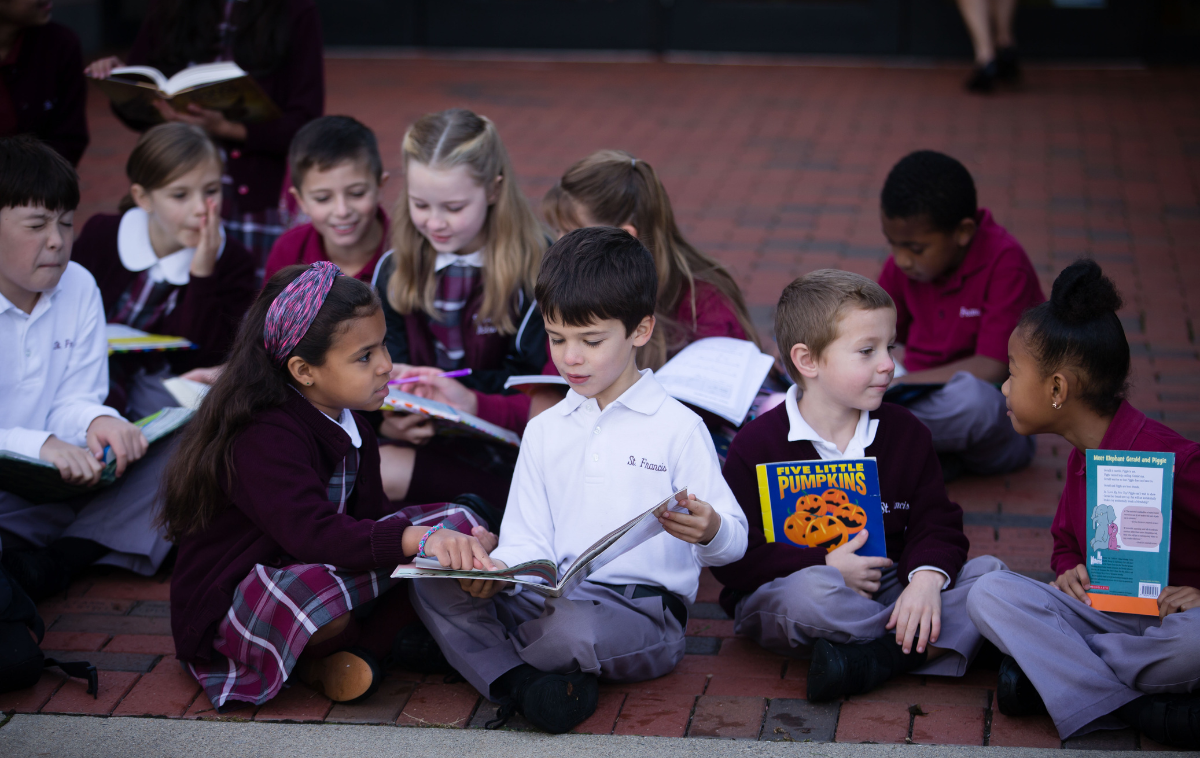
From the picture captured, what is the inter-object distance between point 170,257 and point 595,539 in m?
2.09

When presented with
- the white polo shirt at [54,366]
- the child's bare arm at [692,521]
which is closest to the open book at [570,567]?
the child's bare arm at [692,521]

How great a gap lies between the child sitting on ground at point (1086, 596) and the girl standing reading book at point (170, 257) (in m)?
2.50

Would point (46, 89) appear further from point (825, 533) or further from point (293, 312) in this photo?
point (825, 533)

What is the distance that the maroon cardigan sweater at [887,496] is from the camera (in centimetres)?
277

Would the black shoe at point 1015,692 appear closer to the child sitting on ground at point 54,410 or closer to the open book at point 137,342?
the child sitting on ground at point 54,410

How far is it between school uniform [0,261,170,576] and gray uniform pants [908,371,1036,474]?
2232 millimetres

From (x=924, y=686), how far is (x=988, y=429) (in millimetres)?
1167

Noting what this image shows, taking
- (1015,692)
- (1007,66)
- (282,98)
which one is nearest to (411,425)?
(1015,692)

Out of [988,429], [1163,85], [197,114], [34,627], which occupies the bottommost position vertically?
[1163,85]

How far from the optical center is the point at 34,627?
2.80 metres

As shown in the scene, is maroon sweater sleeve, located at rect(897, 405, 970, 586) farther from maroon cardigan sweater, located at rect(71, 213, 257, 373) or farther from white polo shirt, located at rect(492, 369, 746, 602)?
maroon cardigan sweater, located at rect(71, 213, 257, 373)

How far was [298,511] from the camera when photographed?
255cm

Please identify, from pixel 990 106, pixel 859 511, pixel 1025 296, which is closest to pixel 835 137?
pixel 990 106

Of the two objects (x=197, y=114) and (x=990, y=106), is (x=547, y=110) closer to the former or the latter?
(x=990, y=106)
